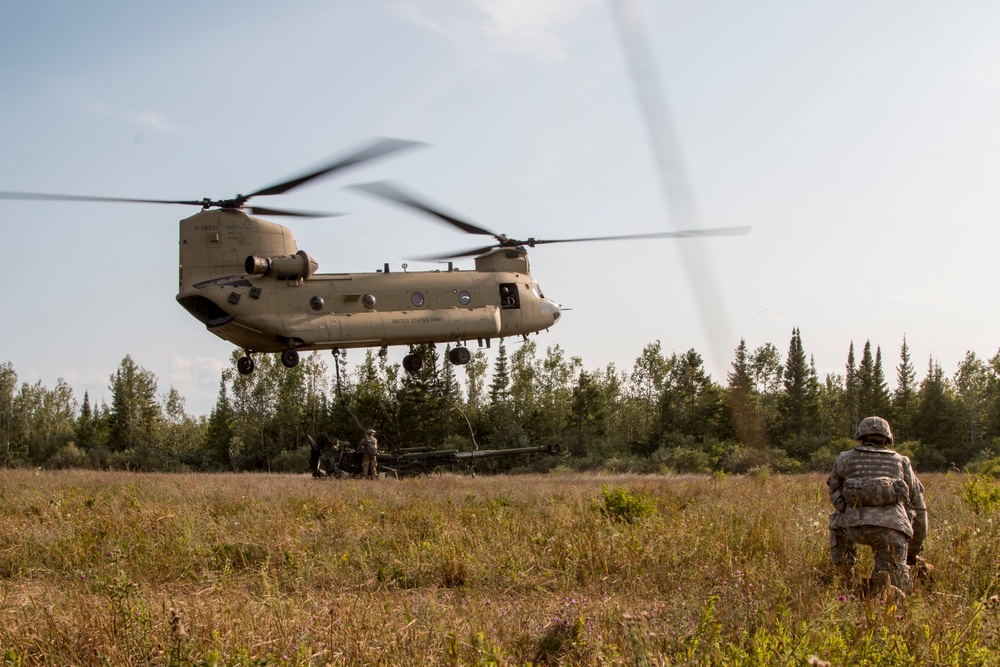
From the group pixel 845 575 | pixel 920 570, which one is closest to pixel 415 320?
pixel 845 575

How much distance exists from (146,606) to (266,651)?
3.83 feet

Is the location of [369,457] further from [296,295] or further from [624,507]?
[624,507]

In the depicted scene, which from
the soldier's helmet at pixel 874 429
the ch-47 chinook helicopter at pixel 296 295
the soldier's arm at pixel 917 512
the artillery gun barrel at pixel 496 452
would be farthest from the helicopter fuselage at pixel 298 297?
the soldier's arm at pixel 917 512

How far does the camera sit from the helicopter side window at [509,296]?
2362 centimetres

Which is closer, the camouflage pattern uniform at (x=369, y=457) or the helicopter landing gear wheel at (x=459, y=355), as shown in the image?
the camouflage pattern uniform at (x=369, y=457)

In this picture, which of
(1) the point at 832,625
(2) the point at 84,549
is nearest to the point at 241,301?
(2) the point at 84,549

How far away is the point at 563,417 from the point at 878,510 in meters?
61.2

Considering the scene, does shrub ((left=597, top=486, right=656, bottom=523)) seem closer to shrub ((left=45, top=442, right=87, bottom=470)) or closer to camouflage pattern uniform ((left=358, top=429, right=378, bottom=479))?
camouflage pattern uniform ((left=358, top=429, right=378, bottom=479))

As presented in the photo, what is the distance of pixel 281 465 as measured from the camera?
131ft

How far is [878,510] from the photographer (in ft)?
22.3

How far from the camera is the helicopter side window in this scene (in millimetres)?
23625

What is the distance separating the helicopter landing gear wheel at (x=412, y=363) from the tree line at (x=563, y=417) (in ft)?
11.2

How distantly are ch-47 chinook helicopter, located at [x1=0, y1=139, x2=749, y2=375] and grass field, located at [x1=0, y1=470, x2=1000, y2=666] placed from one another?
6.13 m

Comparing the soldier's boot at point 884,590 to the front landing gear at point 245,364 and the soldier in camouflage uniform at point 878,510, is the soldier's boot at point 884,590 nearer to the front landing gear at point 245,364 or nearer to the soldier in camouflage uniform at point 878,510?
the soldier in camouflage uniform at point 878,510
